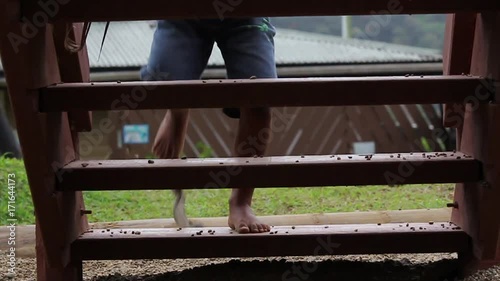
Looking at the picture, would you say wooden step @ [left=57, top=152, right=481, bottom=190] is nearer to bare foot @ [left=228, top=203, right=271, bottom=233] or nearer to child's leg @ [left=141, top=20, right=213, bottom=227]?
bare foot @ [left=228, top=203, right=271, bottom=233]

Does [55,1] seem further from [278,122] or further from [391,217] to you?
[278,122]

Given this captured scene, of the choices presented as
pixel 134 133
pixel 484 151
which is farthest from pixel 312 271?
pixel 134 133

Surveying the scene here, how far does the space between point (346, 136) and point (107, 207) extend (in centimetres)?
916

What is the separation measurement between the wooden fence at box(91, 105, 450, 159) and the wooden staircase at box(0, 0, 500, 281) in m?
10.2

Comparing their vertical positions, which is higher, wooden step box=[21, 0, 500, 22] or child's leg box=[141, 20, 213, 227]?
wooden step box=[21, 0, 500, 22]

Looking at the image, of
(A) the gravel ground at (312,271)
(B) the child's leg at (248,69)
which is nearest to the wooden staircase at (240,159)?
(A) the gravel ground at (312,271)

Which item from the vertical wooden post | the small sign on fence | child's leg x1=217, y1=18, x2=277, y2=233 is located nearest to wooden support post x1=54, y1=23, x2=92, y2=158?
the vertical wooden post

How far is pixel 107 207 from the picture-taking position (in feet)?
17.9

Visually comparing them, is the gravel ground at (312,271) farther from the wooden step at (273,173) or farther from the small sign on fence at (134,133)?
the small sign on fence at (134,133)

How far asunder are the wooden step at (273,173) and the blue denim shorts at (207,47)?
1.96 feet

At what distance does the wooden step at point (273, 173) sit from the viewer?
2664mm

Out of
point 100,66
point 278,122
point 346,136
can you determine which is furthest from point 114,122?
point 346,136

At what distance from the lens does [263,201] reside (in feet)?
18.0

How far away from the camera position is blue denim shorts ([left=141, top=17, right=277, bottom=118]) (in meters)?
3.18
